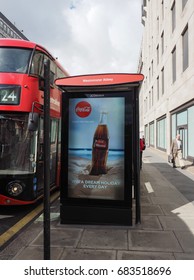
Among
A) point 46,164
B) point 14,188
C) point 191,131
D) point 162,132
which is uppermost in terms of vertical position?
point 162,132

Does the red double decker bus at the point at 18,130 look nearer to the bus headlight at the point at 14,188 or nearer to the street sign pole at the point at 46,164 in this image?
the bus headlight at the point at 14,188

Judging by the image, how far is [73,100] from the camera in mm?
5520

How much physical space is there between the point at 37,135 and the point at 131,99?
245 cm

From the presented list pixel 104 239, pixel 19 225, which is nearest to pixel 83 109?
pixel 104 239

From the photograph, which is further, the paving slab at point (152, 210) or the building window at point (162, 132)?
the building window at point (162, 132)

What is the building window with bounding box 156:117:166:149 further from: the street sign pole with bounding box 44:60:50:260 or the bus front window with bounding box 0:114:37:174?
the street sign pole with bounding box 44:60:50:260

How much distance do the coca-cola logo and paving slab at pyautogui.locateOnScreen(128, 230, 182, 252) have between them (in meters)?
2.41

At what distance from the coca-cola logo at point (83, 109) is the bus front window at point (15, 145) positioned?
144cm

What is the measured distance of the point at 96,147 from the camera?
215 inches

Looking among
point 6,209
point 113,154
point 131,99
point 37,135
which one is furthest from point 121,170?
point 6,209

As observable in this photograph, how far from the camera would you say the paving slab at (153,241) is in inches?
170

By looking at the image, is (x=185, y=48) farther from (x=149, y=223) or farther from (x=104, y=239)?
(x=104, y=239)

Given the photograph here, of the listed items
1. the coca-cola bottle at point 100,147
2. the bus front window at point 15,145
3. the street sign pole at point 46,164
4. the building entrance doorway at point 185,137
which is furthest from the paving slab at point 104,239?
the building entrance doorway at point 185,137

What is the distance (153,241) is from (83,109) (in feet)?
9.05
